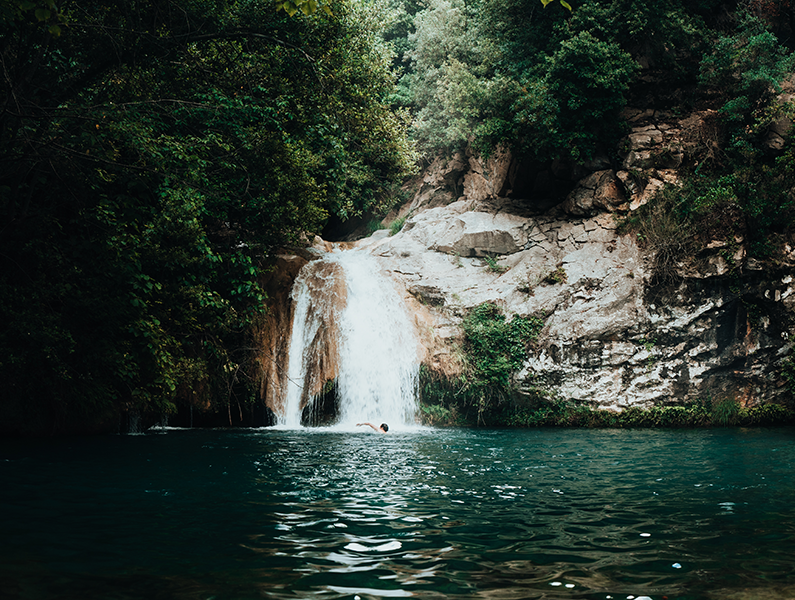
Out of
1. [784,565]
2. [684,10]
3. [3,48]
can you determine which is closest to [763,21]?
[684,10]

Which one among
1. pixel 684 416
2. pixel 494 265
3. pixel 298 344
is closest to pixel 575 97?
pixel 494 265

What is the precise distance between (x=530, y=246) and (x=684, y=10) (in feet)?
30.7

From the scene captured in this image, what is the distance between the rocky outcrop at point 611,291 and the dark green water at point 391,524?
224 inches

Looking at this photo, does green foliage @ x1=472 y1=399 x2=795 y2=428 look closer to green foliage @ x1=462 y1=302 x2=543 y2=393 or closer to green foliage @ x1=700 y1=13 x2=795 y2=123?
green foliage @ x1=462 y1=302 x2=543 y2=393

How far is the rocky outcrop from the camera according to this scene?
49.3 feet

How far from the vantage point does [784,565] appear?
3.98 meters

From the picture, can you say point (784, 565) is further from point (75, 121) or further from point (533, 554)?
point (75, 121)

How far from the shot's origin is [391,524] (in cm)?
511

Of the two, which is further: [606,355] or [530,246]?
[530,246]

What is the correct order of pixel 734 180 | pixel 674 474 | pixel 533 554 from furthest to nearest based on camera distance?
pixel 734 180 → pixel 674 474 → pixel 533 554

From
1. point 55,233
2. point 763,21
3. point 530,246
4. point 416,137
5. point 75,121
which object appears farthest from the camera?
point 416,137

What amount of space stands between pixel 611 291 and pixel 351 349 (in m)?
7.90

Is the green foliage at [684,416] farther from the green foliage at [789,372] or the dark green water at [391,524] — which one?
the dark green water at [391,524]

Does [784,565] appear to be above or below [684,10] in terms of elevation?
below
